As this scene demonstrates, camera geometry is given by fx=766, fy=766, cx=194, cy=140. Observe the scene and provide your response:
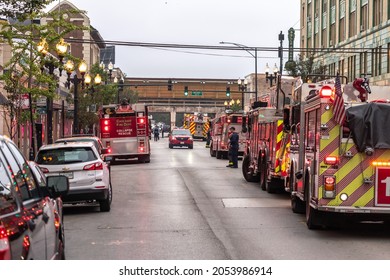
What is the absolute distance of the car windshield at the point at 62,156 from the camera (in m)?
17.0

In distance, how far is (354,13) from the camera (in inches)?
2386

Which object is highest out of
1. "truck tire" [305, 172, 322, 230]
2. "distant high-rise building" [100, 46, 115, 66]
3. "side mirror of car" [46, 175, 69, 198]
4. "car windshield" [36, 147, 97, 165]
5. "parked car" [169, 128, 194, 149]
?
"distant high-rise building" [100, 46, 115, 66]

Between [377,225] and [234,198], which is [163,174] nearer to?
[234,198]

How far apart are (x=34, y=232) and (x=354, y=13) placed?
57.5m

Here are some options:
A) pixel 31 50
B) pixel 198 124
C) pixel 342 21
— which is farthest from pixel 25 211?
pixel 198 124

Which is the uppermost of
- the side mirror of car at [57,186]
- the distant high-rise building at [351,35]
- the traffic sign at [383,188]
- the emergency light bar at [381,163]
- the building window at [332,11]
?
the building window at [332,11]

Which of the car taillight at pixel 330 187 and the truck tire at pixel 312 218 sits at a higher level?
the car taillight at pixel 330 187

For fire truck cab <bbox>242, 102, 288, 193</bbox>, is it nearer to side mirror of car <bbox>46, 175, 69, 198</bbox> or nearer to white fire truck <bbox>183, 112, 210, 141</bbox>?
side mirror of car <bbox>46, 175, 69, 198</bbox>

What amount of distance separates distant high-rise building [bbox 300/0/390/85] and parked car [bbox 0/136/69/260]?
4042 cm

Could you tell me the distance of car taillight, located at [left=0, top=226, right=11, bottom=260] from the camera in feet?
15.3

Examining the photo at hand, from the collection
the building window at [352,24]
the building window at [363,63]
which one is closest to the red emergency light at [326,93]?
the building window at [363,63]

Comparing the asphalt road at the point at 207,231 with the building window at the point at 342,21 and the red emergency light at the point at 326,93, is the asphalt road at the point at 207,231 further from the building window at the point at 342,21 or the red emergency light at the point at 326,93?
the building window at the point at 342,21

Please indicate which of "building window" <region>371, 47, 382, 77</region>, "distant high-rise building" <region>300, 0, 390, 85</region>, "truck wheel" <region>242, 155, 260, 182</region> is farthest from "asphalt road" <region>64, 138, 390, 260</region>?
"building window" <region>371, 47, 382, 77</region>

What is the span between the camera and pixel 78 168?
16984 millimetres
